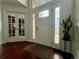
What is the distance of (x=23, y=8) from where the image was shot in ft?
22.1

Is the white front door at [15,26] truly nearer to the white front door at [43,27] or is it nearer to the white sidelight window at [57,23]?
the white front door at [43,27]

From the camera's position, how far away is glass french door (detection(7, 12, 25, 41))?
6.39 m

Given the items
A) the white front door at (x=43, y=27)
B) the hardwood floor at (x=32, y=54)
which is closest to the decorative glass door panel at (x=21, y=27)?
the white front door at (x=43, y=27)

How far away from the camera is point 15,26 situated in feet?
21.7

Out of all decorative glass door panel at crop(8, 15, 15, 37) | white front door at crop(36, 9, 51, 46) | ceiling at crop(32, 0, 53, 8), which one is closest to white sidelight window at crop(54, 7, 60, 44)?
white front door at crop(36, 9, 51, 46)

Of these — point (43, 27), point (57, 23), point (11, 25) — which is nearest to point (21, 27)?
point (11, 25)

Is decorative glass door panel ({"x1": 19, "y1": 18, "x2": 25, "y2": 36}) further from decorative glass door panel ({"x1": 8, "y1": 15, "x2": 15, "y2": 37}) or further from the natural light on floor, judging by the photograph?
the natural light on floor

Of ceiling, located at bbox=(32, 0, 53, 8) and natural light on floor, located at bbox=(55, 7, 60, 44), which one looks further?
ceiling, located at bbox=(32, 0, 53, 8)

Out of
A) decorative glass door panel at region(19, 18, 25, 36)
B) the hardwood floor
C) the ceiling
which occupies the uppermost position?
the ceiling

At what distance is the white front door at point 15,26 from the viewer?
638 centimetres

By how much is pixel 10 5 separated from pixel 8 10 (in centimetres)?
36

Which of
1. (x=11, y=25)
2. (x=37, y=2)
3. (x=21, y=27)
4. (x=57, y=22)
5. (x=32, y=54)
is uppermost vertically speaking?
(x=37, y=2)

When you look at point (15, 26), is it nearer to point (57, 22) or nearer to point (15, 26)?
point (15, 26)

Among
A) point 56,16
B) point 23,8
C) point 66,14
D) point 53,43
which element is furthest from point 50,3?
point 23,8
